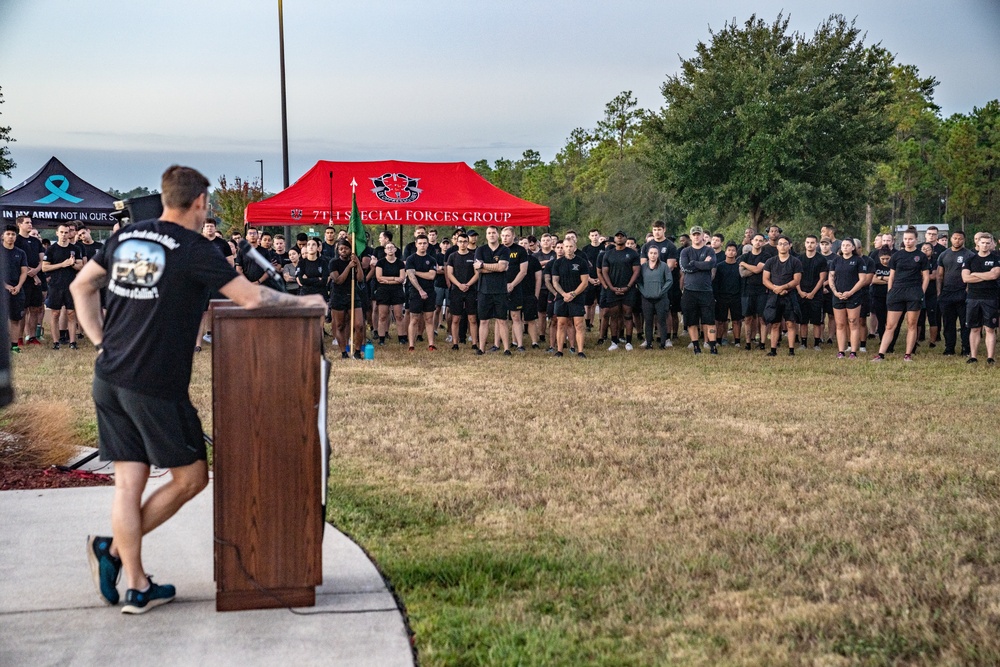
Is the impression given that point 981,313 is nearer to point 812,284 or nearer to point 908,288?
point 908,288

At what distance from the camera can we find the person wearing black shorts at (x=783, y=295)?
16.5 m

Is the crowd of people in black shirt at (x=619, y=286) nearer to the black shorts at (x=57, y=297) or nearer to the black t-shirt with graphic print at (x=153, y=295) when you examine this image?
the black shorts at (x=57, y=297)

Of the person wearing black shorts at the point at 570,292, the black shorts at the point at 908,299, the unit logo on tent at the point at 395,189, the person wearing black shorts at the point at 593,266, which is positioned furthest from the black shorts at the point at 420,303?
the black shorts at the point at 908,299

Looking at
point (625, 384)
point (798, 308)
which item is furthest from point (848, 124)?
point (625, 384)

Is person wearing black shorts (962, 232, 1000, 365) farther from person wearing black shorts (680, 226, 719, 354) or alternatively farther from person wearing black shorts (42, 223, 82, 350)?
person wearing black shorts (42, 223, 82, 350)

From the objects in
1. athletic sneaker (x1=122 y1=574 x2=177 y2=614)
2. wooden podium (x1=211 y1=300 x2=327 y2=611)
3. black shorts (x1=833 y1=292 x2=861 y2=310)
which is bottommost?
athletic sneaker (x1=122 y1=574 x2=177 y2=614)

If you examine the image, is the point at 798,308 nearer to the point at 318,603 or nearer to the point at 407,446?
the point at 407,446

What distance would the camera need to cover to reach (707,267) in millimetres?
16750

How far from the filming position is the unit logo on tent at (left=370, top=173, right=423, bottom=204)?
2327 cm

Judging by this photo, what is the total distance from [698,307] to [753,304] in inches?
48.7

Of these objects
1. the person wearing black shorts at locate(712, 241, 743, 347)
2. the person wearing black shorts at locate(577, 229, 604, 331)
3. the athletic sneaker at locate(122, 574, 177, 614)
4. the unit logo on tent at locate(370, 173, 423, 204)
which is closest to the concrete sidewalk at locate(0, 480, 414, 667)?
the athletic sneaker at locate(122, 574, 177, 614)

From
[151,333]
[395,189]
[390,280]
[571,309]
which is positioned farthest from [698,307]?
[151,333]

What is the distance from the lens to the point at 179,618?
168 inches

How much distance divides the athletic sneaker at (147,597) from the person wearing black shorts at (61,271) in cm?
1303
